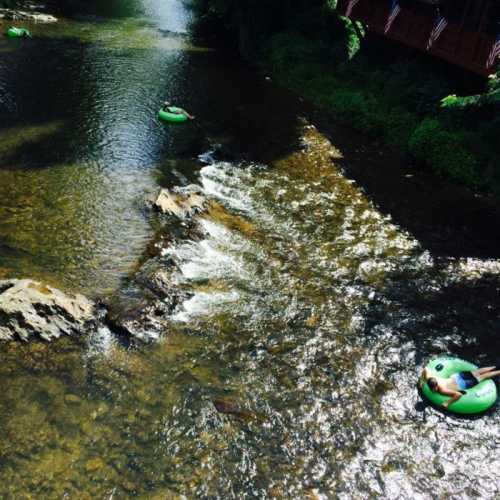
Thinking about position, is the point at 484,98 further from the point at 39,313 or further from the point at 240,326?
the point at 39,313

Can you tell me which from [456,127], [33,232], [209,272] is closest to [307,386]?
[209,272]

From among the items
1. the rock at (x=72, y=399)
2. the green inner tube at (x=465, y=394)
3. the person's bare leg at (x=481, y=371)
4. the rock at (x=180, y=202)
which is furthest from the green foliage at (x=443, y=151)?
the rock at (x=72, y=399)

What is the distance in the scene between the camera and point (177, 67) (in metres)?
30.6

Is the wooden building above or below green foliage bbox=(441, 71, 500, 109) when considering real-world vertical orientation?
above

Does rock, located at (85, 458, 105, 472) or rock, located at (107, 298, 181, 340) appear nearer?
rock, located at (85, 458, 105, 472)

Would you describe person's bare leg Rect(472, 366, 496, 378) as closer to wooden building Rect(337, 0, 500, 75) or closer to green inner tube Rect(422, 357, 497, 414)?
green inner tube Rect(422, 357, 497, 414)

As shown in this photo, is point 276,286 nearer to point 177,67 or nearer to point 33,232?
point 33,232

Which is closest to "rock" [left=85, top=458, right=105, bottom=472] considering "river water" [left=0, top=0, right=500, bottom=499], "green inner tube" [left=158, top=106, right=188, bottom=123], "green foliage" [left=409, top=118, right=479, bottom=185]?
"river water" [left=0, top=0, right=500, bottom=499]

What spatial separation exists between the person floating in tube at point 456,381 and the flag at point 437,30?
54.4ft

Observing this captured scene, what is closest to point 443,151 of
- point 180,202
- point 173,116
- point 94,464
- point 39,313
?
point 180,202

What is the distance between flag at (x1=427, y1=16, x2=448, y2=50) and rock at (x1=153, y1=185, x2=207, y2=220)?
43.7 ft

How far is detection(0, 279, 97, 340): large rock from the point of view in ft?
35.4

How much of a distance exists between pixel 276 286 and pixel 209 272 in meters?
1.84

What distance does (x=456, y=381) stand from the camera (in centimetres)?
1054
